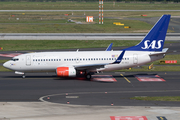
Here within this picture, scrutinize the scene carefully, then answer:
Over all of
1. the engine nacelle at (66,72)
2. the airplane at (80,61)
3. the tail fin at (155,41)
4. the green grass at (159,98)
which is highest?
the tail fin at (155,41)

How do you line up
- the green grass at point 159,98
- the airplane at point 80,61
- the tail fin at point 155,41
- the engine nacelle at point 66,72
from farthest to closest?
the tail fin at point 155,41, the airplane at point 80,61, the engine nacelle at point 66,72, the green grass at point 159,98

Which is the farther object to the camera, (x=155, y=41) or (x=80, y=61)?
(x=155, y=41)

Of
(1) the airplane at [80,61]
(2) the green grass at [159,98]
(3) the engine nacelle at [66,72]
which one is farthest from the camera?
(1) the airplane at [80,61]

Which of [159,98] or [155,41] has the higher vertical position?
[155,41]

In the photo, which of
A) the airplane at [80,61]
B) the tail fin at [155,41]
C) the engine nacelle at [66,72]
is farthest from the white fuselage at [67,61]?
the engine nacelle at [66,72]

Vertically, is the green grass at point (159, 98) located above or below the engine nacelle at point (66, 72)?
below

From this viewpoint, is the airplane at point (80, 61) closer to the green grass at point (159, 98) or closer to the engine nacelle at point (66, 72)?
the engine nacelle at point (66, 72)

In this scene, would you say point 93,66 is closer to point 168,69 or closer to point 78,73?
point 78,73

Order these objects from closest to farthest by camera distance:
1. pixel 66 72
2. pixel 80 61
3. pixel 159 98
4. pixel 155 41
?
1. pixel 159 98
2. pixel 66 72
3. pixel 80 61
4. pixel 155 41

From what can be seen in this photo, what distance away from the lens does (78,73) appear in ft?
135

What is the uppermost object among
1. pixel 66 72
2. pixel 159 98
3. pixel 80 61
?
pixel 80 61

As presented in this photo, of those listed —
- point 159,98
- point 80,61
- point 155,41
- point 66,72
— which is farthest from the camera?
point 155,41

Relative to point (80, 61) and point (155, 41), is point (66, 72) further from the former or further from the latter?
point (155, 41)

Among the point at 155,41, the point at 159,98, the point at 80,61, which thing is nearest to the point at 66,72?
the point at 80,61
